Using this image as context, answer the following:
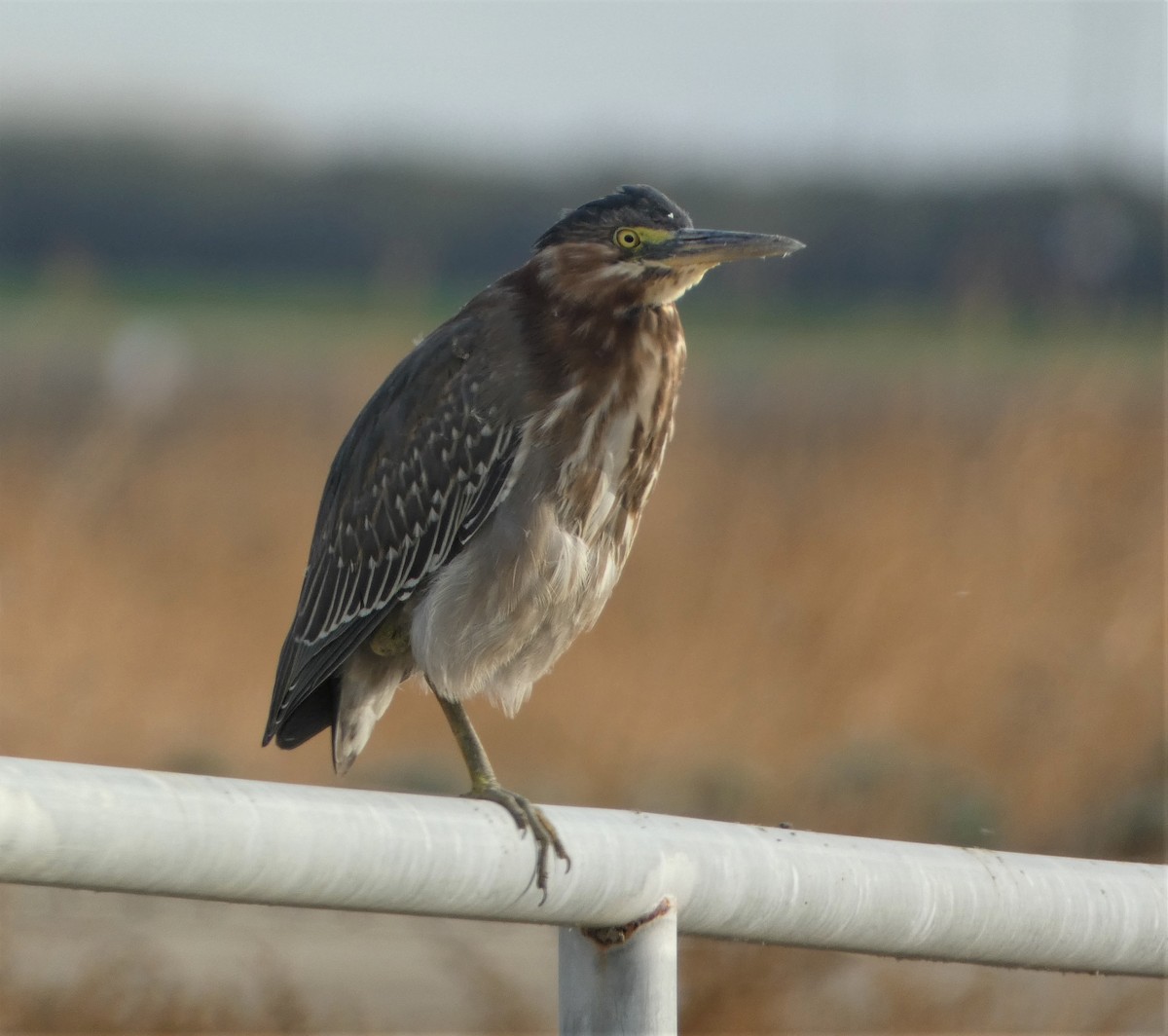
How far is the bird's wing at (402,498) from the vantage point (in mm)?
3961

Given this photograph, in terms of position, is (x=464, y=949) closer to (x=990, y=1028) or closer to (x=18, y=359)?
(x=990, y=1028)

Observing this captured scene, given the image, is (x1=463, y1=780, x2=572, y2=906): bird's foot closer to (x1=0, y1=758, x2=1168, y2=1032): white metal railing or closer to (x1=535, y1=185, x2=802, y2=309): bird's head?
(x1=0, y1=758, x2=1168, y2=1032): white metal railing

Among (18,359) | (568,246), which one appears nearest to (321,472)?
(18,359)

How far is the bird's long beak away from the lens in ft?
12.1

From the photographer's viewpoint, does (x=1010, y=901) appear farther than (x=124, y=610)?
No

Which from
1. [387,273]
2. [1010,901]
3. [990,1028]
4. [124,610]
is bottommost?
[990,1028]

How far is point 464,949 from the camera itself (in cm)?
545

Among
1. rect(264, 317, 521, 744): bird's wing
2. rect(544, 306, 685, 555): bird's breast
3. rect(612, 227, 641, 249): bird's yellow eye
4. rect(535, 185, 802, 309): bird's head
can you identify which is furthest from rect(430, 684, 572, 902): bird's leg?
rect(612, 227, 641, 249): bird's yellow eye

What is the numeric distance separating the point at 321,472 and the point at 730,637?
329 cm

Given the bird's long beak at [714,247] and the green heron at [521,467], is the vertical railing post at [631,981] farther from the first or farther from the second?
the bird's long beak at [714,247]

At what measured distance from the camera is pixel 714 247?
3.76 meters

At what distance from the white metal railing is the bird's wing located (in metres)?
1.92

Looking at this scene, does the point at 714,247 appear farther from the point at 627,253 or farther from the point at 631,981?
the point at 631,981

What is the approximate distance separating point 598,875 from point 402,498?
2.36 metres
